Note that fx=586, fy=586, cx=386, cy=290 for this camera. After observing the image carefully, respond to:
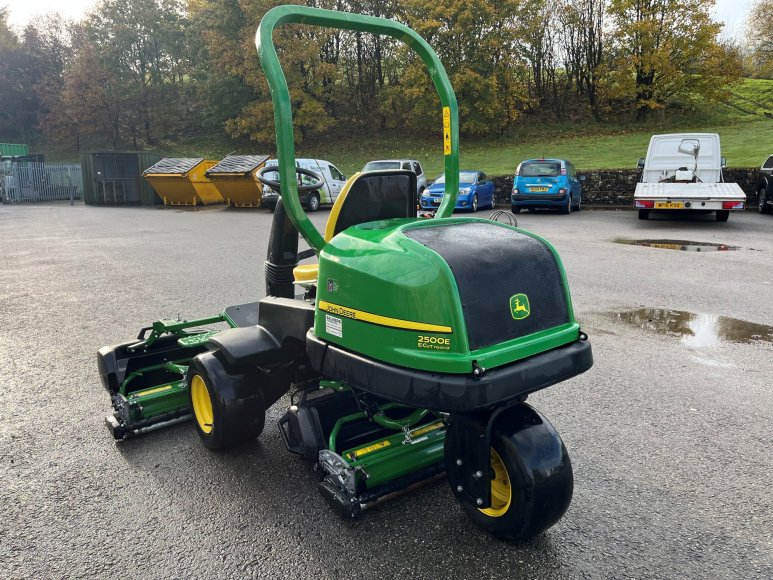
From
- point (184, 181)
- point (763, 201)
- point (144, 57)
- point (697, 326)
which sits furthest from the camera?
point (144, 57)

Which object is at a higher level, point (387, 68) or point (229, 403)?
point (387, 68)

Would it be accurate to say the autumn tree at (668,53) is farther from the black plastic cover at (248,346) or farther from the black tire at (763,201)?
the black plastic cover at (248,346)

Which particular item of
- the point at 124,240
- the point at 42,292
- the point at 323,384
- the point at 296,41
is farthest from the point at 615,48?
the point at 323,384

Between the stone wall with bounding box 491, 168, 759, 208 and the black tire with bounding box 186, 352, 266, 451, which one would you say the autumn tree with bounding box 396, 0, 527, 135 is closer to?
the stone wall with bounding box 491, 168, 759, 208

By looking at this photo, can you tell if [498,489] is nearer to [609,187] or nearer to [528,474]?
[528,474]

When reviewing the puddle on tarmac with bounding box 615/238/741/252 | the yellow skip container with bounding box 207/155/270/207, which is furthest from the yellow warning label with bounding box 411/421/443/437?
the yellow skip container with bounding box 207/155/270/207

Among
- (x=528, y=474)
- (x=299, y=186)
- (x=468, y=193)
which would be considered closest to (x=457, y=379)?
(x=528, y=474)

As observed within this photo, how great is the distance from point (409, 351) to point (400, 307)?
17 centimetres

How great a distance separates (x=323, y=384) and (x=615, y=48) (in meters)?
34.7

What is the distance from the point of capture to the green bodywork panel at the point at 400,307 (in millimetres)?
2166

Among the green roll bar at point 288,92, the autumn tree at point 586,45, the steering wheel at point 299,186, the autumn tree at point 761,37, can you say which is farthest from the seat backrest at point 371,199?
the autumn tree at point 761,37

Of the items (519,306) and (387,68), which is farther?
(387,68)

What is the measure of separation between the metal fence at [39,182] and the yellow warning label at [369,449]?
94.8ft

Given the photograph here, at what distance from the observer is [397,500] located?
115 inches
